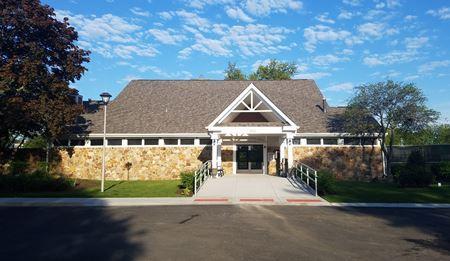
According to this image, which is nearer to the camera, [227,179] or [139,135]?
[227,179]

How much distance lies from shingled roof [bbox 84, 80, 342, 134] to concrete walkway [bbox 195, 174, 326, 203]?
615cm

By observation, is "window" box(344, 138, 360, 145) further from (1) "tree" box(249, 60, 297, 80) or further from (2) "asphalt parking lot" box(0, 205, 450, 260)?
(1) "tree" box(249, 60, 297, 80)

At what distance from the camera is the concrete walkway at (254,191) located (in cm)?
1639

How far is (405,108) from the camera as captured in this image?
947 inches

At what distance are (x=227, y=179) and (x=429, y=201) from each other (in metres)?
10.5

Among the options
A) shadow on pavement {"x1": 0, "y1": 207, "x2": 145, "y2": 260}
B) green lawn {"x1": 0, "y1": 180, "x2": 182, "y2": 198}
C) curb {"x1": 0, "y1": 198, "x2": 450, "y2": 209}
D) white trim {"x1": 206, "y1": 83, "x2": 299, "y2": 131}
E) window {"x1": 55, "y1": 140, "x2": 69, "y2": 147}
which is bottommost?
shadow on pavement {"x1": 0, "y1": 207, "x2": 145, "y2": 260}

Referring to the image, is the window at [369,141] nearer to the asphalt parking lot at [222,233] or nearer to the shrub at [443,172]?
the shrub at [443,172]

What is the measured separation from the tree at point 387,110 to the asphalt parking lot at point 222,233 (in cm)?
1168

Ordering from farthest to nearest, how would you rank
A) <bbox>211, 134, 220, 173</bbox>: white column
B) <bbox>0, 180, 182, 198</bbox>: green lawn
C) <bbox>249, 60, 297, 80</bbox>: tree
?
1. <bbox>249, 60, 297, 80</bbox>: tree
2. <bbox>211, 134, 220, 173</bbox>: white column
3. <bbox>0, 180, 182, 198</bbox>: green lawn

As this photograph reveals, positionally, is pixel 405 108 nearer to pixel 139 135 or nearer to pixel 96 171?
pixel 139 135

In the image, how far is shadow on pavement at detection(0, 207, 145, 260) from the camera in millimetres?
7609

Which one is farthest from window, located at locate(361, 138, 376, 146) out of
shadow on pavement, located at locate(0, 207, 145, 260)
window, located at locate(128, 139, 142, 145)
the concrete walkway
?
shadow on pavement, located at locate(0, 207, 145, 260)

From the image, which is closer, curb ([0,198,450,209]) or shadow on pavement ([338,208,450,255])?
shadow on pavement ([338,208,450,255])

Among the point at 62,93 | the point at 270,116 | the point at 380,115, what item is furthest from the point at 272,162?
the point at 62,93
